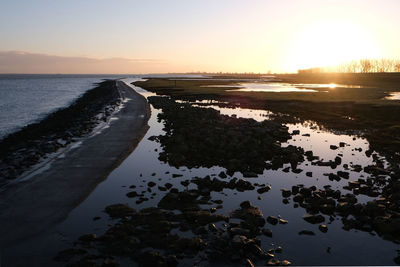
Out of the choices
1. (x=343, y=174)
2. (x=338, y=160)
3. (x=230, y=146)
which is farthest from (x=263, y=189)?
(x=230, y=146)

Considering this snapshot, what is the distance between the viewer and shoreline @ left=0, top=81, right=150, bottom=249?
1034cm

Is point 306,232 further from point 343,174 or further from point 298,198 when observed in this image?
point 343,174

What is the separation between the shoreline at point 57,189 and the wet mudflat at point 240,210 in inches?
27.8

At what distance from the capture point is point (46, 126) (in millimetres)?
31641

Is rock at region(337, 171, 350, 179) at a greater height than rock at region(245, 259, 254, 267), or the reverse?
rock at region(337, 171, 350, 179)

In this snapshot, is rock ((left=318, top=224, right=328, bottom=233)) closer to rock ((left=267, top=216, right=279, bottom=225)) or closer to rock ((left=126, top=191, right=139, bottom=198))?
rock ((left=267, top=216, right=279, bottom=225))

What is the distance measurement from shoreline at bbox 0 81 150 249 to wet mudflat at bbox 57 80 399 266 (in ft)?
A: 2.31

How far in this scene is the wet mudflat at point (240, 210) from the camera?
889 cm

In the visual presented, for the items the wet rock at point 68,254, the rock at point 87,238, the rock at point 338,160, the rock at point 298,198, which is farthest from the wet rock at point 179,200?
the rock at point 338,160

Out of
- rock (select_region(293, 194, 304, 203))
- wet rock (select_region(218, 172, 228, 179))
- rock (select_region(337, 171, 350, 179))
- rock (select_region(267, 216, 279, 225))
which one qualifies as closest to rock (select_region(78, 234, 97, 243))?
rock (select_region(267, 216, 279, 225))

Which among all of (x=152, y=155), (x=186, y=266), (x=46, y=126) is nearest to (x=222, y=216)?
(x=186, y=266)

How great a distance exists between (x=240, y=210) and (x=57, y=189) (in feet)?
27.1

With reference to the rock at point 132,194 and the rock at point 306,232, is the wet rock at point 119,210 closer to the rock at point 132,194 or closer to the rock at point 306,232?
the rock at point 132,194

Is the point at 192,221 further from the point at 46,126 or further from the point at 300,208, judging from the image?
the point at 46,126
